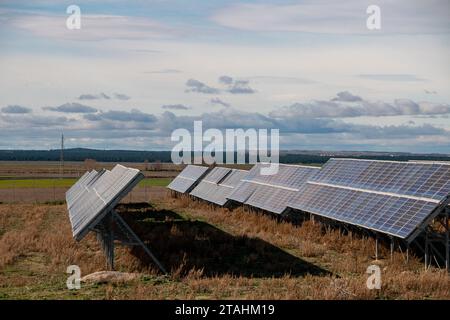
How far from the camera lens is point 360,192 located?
80.0 feet

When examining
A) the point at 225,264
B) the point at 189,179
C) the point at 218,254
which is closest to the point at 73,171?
the point at 189,179

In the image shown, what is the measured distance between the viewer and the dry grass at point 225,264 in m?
13.6

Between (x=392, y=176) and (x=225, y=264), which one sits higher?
(x=392, y=176)

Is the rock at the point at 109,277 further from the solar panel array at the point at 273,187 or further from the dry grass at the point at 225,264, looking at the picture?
the solar panel array at the point at 273,187

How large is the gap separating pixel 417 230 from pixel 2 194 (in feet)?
164

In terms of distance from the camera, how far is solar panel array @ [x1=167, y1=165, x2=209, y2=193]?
4912 cm

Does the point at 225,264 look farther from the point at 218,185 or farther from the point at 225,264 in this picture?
the point at 218,185

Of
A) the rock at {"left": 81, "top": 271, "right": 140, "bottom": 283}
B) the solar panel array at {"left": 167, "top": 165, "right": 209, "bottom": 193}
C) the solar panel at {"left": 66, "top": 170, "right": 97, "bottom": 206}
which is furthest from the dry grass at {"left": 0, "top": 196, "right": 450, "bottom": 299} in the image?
the solar panel array at {"left": 167, "top": 165, "right": 209, "bottom": 193}

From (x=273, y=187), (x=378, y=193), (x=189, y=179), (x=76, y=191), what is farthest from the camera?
(x=189, y=179)

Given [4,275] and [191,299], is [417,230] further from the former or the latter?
[4,275]

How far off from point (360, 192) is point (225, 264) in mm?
7620

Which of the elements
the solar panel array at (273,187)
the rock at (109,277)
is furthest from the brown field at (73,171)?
the rock at (109,277)

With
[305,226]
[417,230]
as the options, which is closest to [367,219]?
[417,230]

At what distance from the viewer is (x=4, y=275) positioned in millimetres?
17219
